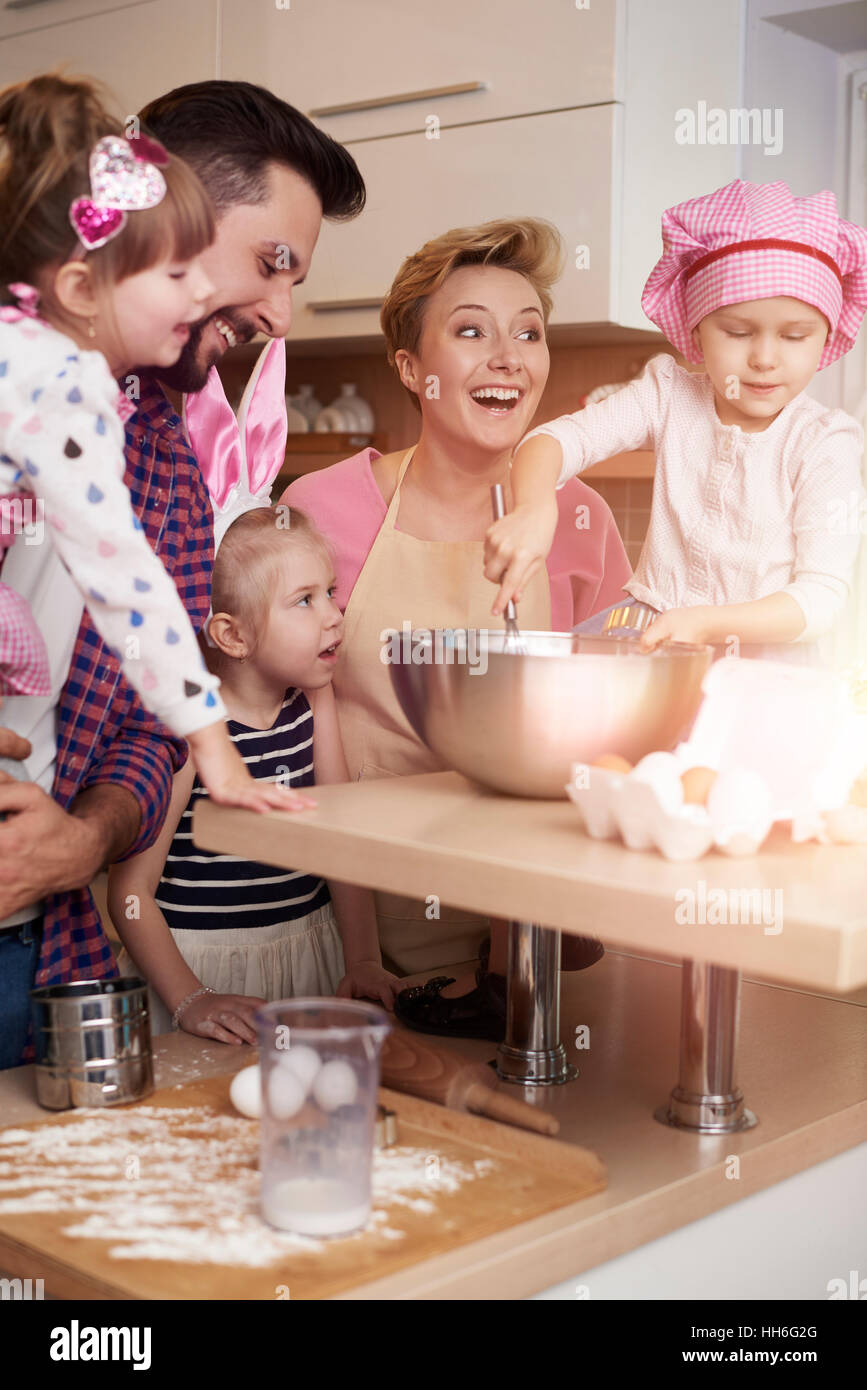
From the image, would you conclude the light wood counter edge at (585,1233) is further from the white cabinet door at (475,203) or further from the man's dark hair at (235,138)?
the white cabinet door at (475,203)

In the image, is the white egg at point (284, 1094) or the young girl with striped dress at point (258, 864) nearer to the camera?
the white egg at point (284, 1094)

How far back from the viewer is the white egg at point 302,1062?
78cm

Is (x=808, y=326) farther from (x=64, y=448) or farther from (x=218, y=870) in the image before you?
(x=218, y=870)

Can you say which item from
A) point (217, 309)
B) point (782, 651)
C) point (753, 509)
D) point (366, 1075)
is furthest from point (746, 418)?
point (366, 1075)

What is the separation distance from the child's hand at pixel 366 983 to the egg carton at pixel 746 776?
1.88 ft

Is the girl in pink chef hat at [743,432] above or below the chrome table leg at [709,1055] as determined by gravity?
above

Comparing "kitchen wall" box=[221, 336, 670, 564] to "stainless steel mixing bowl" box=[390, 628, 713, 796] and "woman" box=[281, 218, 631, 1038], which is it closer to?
"woman" box=[281, 218, 631, 1038]

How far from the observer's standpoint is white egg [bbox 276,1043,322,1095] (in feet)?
2.57

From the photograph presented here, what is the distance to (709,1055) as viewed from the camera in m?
1.03

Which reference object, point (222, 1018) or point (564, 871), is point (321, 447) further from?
point (564, 871)

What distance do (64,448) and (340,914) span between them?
77 cm

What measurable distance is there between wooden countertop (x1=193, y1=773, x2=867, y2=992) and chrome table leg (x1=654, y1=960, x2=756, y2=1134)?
5.9 inches

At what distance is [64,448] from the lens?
0.95 m

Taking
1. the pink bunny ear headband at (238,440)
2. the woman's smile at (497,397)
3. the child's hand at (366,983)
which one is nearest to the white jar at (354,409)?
the pink bunny ear headband at (238,440)
